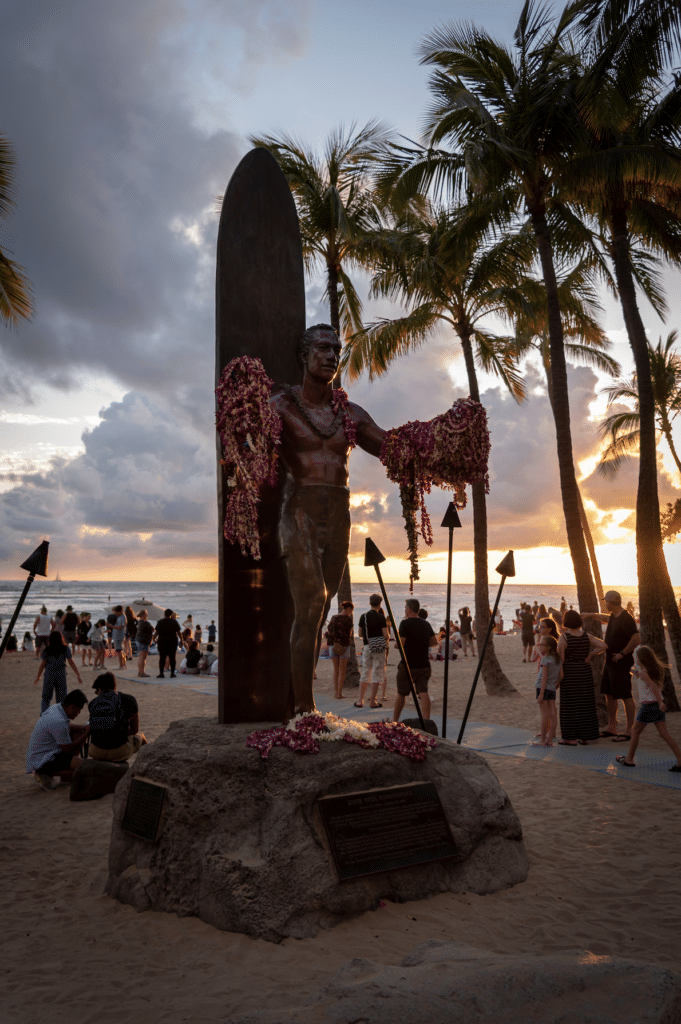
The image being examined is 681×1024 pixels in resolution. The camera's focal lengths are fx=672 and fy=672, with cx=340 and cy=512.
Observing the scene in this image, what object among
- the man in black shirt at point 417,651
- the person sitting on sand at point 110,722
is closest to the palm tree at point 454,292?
the man in black shirt at point 417,651

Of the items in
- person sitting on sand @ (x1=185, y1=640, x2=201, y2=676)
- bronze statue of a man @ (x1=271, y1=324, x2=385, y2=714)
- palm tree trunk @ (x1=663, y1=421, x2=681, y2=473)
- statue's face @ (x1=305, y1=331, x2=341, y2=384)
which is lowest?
person sitting on sand @ (x1=185, y1=640, x2=201, y2=676)

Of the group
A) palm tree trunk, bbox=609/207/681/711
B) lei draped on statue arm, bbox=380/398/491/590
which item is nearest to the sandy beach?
lei draped on statue arm, bbox=380/398/491/590

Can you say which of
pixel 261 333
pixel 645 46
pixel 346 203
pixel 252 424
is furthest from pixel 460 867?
pixel 346 203

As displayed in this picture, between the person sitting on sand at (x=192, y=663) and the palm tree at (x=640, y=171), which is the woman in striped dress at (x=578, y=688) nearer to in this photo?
the palm tree at (x=640, y=171)

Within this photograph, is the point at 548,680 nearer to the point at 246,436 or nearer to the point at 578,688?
the point at 578,688

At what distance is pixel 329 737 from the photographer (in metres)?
4.25

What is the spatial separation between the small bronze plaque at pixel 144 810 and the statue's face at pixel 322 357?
2881mm

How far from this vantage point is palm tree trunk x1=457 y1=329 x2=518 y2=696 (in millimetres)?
13508

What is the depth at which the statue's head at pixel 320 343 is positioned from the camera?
4746 millimetres

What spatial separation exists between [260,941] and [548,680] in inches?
243

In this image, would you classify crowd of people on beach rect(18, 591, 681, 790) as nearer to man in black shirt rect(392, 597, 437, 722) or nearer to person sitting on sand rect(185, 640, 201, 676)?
man in black shirt rect(392, 597, 437, 722)

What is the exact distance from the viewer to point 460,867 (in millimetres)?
4098

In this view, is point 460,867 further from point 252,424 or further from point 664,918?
point 252,424

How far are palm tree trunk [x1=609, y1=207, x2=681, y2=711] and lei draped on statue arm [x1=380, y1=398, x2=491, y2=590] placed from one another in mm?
7578
